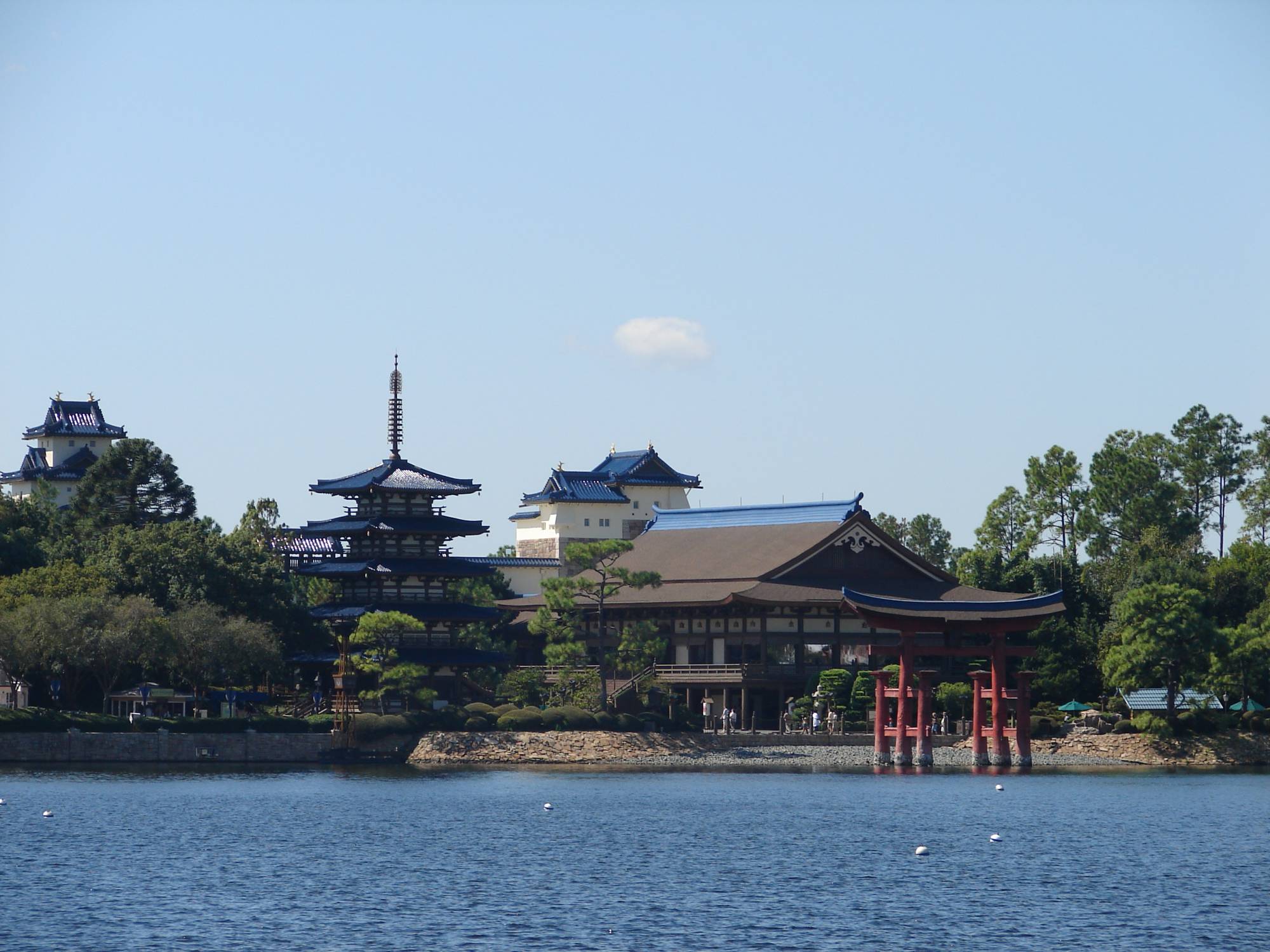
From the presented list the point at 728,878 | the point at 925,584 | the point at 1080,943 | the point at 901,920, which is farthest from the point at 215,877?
the point at 925,584

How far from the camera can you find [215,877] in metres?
46.1

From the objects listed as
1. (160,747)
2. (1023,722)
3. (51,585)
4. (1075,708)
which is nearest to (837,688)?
(1075,708)

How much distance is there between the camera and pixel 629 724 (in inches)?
3388

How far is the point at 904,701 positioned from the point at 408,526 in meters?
27.4

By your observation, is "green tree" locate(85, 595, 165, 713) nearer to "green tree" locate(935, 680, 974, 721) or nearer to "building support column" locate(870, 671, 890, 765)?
"building support column" locate(870, 671, 890, 765)

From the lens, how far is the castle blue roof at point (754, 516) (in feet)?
336

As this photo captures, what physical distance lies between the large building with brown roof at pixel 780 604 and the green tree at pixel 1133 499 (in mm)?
18492

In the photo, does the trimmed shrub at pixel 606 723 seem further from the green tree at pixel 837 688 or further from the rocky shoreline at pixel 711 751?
the green tree at pixel 837 688

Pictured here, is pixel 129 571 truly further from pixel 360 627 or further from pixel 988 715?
pixel 988 715

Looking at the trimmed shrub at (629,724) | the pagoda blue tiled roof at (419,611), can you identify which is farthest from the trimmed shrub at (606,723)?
the pagoda blue tiled roof at (419,611)

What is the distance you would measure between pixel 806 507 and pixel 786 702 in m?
15.2

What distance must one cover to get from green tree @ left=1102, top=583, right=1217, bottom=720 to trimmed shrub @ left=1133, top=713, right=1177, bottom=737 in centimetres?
120

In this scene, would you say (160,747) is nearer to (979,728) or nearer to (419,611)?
(419,611)

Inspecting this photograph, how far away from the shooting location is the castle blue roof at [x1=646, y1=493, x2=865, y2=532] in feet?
336
